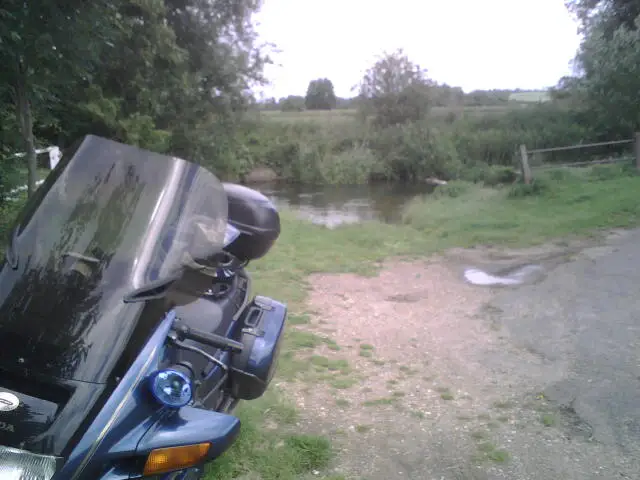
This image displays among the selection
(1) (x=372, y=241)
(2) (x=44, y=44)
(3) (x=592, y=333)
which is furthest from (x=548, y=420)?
(1) (x=372, y=241)

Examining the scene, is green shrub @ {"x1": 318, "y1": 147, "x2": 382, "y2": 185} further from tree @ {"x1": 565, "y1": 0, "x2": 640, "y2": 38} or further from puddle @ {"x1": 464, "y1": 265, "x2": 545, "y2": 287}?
puddle @ {"x1": 464, "y1": 265, "x2": 545, "y2": 287}

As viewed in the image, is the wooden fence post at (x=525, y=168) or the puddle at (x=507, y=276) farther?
the wooden fence post at (x=525, y=168)

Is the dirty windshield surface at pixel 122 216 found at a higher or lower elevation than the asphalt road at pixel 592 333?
higher

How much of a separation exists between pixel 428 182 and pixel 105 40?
27643 mm

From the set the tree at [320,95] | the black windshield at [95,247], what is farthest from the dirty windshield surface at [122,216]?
the tree at [320,95]

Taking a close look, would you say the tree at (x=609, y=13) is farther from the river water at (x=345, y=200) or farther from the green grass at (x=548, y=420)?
the green grass at (x=548, y=420)

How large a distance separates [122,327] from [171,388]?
0.42m

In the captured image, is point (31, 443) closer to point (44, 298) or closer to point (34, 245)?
point (44, 298)

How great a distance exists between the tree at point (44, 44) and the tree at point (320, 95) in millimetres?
61402

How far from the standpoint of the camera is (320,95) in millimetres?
68750

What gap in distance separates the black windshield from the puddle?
543 centimetres

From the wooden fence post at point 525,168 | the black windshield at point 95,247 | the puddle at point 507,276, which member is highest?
the black windshield at point 95,247

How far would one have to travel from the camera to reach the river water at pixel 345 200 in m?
20.2

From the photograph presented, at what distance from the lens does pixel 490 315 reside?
6.54 m
